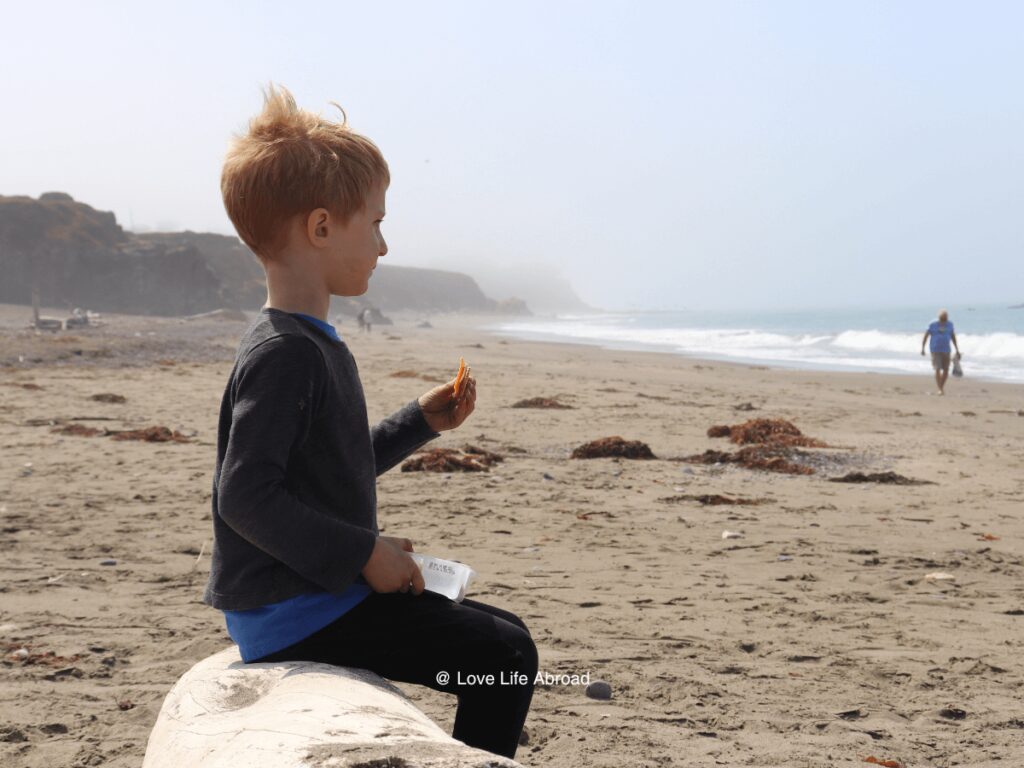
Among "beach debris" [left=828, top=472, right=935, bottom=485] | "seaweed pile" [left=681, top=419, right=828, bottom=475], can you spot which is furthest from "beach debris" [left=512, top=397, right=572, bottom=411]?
"beach debris" [left=828, top=472, right=935, bottom=485]

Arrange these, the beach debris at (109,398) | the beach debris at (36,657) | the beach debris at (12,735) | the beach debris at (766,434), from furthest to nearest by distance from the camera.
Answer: the beach debris at (109,398) < the beach debris at (766,434) < the beach debris at (36,657) < the beach debris at (12,735)

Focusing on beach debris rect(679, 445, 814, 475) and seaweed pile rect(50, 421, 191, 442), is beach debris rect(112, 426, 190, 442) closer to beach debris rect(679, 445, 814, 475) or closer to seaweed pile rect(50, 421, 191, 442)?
seaweed pile rect(50, 421, 191, 442)

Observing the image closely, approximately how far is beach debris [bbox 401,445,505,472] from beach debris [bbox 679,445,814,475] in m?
2.07

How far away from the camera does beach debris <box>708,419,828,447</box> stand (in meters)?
10.2

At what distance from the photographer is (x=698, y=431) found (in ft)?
37.1

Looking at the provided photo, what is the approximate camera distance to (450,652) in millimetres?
2207

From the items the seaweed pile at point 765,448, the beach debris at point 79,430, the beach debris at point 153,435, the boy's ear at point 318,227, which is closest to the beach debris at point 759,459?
the seaweed pile at point 765,448

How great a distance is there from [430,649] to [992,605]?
3.83 metres

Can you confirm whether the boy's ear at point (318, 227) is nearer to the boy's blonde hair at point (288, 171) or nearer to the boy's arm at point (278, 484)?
the boy's blonde hair at point (288, 171)

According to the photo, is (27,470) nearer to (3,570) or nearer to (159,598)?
(3,570)

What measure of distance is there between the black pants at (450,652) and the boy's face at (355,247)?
0.77m

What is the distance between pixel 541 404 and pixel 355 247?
35.2ft

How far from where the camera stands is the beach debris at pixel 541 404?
12906 mm

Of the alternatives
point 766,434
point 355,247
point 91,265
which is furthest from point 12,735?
point 91,265
